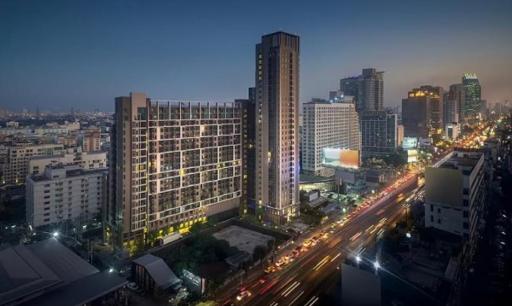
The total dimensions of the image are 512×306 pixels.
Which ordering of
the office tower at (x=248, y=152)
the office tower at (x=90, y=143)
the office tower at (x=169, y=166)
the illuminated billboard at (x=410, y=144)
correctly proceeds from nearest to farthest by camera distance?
the office tower at (x=169, y=166) → the office tower at (x=248, y=152) → the office tower at (x=90, y=143) → the illuminated billboard at (x=410, y=144)

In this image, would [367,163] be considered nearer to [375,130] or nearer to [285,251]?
[375,130]

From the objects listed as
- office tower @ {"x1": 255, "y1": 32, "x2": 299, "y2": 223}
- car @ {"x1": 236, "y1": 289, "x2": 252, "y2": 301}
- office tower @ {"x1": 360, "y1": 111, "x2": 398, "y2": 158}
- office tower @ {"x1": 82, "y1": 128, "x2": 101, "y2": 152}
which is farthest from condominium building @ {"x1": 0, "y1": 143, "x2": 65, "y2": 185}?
office tower @ {"x1": 360, "y1": 111, "x2": 398, "y2": 158}

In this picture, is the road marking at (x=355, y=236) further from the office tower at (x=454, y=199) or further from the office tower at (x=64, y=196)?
the office tower at (x=64, y=196)

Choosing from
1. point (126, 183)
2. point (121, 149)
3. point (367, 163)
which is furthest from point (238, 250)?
point (367, 163)

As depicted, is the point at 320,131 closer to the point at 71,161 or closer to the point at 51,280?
the point at 71,161

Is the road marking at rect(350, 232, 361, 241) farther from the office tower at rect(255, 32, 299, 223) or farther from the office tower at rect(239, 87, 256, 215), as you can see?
the office tower at rect(239, 87, 256, 215)

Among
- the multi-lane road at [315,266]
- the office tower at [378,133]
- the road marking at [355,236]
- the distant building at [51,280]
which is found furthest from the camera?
the office tower at [378,133]

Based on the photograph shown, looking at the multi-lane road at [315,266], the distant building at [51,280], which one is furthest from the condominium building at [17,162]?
the multi-lane road at [315,266]
